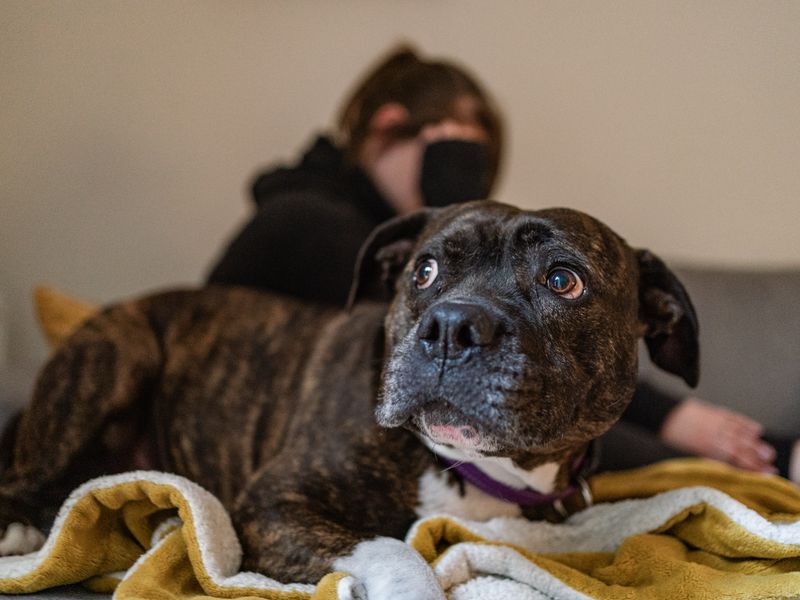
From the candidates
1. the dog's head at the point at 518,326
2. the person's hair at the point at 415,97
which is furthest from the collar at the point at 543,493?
the person's hair at the point at 415,97

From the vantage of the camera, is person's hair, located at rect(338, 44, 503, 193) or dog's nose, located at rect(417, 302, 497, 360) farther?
person's hair, located at rect(338, 44, 503, 193)

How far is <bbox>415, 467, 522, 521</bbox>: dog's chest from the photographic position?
1.53m

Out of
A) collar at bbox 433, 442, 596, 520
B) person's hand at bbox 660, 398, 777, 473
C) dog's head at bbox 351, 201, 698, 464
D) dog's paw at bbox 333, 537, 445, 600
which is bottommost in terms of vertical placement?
person's hand at bbox 660, 398, 777, 473

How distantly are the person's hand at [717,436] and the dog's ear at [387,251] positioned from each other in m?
1.11

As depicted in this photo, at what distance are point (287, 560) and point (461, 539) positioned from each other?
0.32 metres

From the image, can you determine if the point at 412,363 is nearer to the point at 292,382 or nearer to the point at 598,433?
the point at 598,433

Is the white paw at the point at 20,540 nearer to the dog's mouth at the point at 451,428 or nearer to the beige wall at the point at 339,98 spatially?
the dog's mouth at the point at 451,428

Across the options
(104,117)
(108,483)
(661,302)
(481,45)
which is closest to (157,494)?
(108,483)

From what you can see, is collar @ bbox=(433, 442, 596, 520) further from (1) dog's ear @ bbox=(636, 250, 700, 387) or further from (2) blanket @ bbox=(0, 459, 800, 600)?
(1) dog's ear @ bbox=(636, 250, 700, 387)

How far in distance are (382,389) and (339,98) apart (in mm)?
2291

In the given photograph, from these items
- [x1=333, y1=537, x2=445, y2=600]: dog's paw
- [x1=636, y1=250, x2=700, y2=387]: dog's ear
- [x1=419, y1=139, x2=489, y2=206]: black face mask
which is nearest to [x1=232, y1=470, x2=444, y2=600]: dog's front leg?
[x1=333, y1=537, x2=445, y2=600]: dog's paw

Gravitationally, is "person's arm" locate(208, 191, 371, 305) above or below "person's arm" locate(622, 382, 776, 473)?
above

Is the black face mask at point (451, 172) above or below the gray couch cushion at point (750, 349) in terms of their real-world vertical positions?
above

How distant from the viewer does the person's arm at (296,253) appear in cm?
238
